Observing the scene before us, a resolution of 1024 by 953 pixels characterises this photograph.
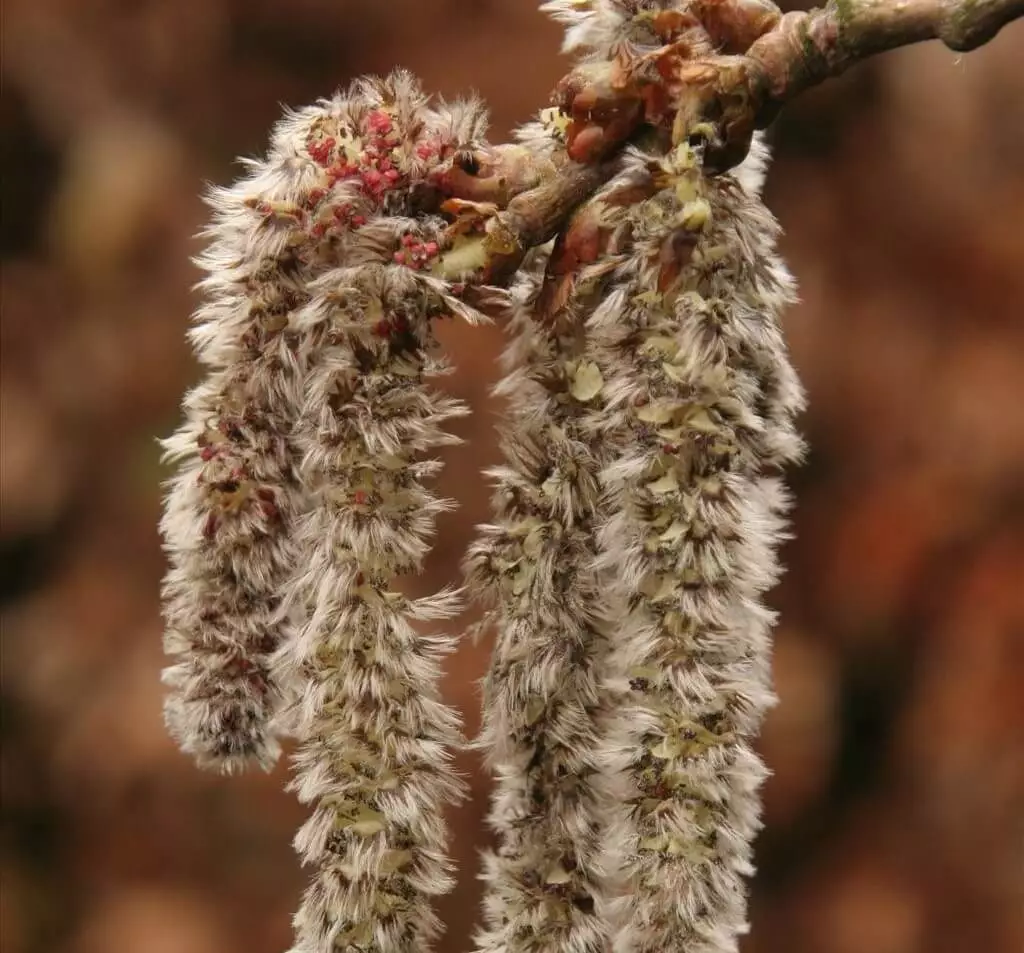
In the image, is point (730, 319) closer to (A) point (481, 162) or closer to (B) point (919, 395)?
(A) point (481, 162)

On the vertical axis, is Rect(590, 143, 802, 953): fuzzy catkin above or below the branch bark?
below

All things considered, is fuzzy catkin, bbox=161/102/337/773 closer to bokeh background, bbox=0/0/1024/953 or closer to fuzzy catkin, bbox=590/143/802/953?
fuzzy catkin, bbox=590/143/802/953

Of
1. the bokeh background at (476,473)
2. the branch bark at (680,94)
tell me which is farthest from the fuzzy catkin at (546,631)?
the bokeh background at (476,473)

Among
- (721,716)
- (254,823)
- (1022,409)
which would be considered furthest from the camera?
(254,823)

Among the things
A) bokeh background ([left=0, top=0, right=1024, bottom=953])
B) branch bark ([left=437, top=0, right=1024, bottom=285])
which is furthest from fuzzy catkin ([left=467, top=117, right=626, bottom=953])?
bokeh background ([left=0, top=0, right=1024, bottom=953])

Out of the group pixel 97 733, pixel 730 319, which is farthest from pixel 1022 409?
pixel 97 733

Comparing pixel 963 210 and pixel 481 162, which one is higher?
pixel 963 210

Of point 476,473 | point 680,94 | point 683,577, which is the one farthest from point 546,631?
point 476,473
